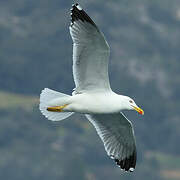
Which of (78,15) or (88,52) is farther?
(88,52)

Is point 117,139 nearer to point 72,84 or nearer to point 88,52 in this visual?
point 88,52

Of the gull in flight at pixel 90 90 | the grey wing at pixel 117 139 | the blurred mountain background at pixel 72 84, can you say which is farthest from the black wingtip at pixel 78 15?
the blurred mountain background at pixel 72 84

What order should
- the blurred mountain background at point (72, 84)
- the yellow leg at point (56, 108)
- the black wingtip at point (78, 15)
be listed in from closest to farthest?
the black wingtip at point (78, 15) < the yellow leg at point (56, 108) < the blurred mountain background at point (72, 84)

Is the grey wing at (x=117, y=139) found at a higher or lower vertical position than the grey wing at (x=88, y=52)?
lower

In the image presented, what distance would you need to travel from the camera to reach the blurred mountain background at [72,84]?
272 ft

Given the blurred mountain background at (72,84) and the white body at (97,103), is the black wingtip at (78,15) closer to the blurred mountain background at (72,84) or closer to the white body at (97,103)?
the white body at (97,103)

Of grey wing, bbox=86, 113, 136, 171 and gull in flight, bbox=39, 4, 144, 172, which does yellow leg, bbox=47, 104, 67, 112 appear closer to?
gull in flight, bbox=39, 4, 144, 172

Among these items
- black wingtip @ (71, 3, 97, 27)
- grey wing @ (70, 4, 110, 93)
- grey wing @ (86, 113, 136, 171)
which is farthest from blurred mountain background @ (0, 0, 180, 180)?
black wingtip @ (71, 3, 97, 27)

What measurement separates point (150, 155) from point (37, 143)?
602 inches

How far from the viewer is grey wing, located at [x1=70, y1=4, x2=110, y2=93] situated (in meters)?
12.0

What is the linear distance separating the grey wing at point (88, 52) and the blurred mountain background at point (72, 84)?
205ft

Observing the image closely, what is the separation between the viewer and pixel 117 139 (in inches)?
527

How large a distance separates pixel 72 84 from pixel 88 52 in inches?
3095

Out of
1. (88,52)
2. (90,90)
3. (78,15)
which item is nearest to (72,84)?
(90,90)
